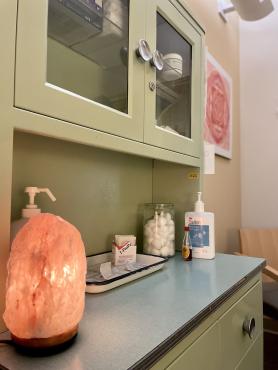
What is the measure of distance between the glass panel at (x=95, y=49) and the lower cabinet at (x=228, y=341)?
21.3 inches

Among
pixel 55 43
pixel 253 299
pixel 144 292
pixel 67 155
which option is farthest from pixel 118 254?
pixel 55 43

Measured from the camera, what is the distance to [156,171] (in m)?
1.15

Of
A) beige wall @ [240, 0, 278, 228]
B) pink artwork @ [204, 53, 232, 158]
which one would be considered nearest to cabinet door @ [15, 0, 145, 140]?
pink artwork @ [204, 53, 232, 158]

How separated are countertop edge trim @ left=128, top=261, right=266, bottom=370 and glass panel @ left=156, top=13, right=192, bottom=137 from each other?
20.0 inches

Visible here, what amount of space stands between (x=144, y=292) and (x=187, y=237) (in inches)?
13.9

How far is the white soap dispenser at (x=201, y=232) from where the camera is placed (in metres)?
0.96

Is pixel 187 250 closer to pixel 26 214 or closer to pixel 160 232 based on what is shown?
pixel 160 232

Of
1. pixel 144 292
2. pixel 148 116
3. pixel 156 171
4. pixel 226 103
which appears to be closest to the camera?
pixel 144 292

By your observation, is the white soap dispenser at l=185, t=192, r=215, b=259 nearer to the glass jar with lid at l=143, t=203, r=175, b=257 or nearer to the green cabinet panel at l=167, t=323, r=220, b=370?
the glass jar with lid at l=143, t=203, r=175, b=257

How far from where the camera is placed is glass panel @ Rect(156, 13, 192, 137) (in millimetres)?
845

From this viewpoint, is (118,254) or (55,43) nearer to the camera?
(55,43)

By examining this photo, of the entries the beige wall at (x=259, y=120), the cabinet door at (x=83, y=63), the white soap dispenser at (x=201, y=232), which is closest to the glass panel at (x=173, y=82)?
the cabinet door at (x=83, y=63)

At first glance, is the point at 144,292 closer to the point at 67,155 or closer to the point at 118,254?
the point at 118,254

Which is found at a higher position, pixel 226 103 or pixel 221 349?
pixel 226 103
